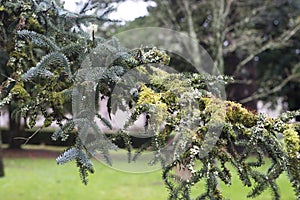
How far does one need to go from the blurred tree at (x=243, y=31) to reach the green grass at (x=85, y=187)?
8.35 feet

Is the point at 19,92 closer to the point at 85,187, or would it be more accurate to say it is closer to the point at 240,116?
the point at 240,116

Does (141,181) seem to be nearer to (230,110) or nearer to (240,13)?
(240,13)

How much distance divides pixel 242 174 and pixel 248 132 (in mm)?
166

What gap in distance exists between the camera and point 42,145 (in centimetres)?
1666

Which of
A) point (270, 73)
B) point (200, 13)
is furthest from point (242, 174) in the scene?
point (270, 73)

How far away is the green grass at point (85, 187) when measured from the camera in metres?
6.16

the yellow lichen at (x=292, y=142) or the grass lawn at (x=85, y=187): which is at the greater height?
the yellow lichen at (x=292, y=142)

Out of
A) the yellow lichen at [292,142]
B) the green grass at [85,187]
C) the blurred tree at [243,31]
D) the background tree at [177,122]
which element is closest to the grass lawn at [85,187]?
the green grass at [85,187]

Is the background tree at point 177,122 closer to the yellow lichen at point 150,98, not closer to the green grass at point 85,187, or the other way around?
the yellow lichen at point 150,98

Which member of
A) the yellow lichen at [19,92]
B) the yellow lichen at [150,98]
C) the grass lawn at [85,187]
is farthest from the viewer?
the grass lawn at [85,187]

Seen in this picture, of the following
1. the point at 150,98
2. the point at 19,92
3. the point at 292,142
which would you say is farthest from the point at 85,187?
the point at 292,142

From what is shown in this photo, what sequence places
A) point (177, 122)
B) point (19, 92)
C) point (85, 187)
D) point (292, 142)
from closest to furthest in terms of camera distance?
point (292, 142)
point (177, 122)
point (19, 92)
point (85, 187)

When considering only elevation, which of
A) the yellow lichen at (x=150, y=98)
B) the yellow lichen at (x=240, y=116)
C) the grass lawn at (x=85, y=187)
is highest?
the yellow lichen at (x=150, y=98)

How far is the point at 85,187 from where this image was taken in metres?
7.10
